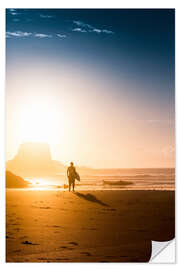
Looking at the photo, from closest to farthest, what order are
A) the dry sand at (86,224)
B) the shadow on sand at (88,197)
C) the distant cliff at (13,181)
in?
the dry sand at (86,224) < the distant cliff at (13,181) < the shadow on sand at (88,197)

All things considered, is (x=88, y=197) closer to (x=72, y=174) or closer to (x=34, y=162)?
(x=72, y=174)

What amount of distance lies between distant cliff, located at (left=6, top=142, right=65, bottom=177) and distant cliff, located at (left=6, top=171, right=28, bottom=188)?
55mm

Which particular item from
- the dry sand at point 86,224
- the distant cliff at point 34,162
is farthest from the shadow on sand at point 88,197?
the distant cliff at point 34,162

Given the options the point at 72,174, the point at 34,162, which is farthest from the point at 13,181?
the point at 72,174

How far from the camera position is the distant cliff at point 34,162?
15.7ft

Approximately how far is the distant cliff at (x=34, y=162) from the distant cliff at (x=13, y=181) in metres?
0.06

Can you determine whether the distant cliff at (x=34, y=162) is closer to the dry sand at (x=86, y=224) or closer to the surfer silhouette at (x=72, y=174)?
the surfer silhouette at (x=72, y=174)

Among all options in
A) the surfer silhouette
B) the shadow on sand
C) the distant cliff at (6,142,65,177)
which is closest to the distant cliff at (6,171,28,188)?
the distant cliff at (6,142,65,177)

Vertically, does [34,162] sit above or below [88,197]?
above

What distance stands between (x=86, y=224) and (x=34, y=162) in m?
1.09

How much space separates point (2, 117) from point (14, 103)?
0.25 metres

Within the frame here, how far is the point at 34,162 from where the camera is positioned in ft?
16.2

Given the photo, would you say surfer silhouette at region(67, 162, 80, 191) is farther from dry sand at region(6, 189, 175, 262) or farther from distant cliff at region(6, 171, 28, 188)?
distant cliff at region(6, 171, 28, 188)

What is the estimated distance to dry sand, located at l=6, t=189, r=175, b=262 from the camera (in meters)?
4.46
